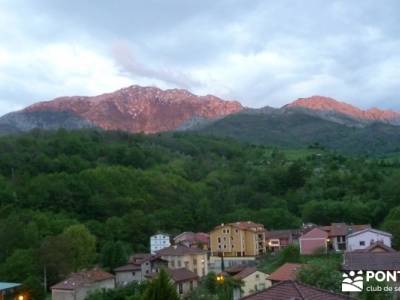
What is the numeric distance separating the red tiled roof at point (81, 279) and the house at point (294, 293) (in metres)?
19.7

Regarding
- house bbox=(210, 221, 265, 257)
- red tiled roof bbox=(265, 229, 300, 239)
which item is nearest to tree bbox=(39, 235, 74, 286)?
house bbox=(210, 221, 265, 257)

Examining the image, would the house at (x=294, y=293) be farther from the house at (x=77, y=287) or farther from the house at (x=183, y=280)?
the house at (x=77, y=287)

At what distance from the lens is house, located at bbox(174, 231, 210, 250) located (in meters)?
41.9

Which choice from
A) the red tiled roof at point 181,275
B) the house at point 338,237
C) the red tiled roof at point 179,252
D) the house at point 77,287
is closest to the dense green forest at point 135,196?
the house at point 77,287

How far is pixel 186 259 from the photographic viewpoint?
35.2 metres

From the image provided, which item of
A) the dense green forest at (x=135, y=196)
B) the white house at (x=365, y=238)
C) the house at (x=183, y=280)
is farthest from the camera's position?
the dense green forest at (x=135, y=196)

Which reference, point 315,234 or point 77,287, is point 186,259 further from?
point 77,287

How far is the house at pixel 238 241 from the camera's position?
40531 mm

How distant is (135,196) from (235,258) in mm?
21580

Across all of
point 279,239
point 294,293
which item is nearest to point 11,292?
point 279,239

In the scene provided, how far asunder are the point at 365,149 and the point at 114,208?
65.3 metres

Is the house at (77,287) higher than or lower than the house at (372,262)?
lower

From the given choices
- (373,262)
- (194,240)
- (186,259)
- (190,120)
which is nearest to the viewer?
(373,262)

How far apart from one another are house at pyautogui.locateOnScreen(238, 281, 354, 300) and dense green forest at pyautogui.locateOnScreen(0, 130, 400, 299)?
67.1 ft
